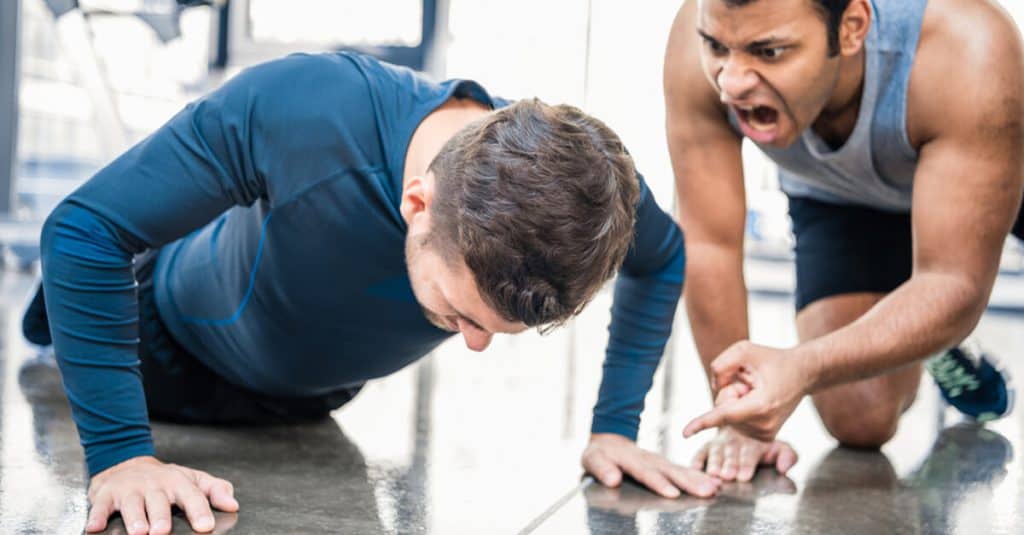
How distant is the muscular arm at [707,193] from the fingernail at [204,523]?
88 cm

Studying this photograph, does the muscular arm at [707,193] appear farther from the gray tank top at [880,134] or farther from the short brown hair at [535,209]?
the short brown hair at [535,209]

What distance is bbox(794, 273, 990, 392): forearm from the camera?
1.46 m

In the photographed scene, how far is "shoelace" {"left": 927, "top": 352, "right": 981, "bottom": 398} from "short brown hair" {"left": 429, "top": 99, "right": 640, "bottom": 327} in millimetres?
1257

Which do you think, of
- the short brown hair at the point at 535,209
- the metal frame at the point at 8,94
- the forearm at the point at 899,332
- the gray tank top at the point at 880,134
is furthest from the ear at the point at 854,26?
the metal frame at the point at 8,94

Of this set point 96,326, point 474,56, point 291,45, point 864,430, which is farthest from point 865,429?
point 291,45

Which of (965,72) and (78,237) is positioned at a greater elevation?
(965,72)

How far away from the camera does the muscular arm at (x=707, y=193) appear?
172 centimetres

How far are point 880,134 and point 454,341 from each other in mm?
1632

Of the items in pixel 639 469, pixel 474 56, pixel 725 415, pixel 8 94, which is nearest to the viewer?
pixel 725 415

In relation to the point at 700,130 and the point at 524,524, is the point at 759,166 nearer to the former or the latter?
the point at 700,130

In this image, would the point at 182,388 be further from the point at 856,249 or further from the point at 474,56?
the point at 474,56

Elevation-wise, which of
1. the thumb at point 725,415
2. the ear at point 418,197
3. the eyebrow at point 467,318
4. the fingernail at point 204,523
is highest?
the ear at point 418,197

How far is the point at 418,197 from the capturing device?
3.52ft

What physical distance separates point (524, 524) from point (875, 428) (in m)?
0.83
